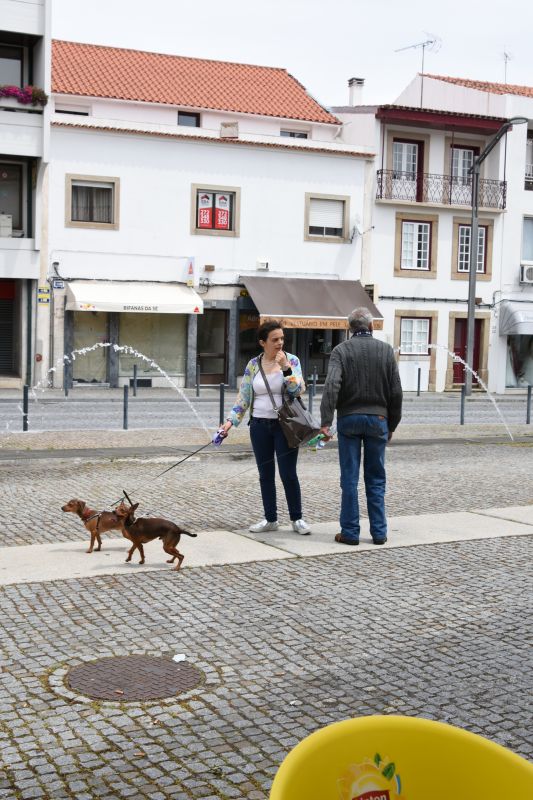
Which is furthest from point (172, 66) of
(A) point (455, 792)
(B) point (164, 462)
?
(A) point (455, 792)

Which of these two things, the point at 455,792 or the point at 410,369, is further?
the point at 410,369

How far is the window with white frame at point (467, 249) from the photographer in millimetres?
37188

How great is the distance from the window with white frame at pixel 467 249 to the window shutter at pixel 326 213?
15.4 feet

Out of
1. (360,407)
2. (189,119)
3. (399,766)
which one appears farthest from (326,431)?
(189,119)

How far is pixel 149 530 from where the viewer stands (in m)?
7.39

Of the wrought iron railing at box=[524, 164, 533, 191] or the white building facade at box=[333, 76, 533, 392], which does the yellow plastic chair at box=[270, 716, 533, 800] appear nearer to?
the white building facade at box=[333, 76, 533, 392]

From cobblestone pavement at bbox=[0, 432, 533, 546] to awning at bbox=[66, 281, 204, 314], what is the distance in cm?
1557

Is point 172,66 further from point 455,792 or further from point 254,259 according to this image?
point 455,792

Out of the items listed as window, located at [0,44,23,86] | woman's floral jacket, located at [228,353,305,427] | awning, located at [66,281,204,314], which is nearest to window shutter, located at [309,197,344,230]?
awning, located at [66,281,204,314]

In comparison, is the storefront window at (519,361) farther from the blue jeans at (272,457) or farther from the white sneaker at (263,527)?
the blue jeans at (272,457)

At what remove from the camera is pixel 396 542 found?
28.2ft

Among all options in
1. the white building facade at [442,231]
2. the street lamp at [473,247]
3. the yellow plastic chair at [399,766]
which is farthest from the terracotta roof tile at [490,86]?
the yellow plastic chair at [399,766]

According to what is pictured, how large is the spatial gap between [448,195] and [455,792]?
35985mm

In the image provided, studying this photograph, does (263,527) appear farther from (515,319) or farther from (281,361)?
(515,319)
